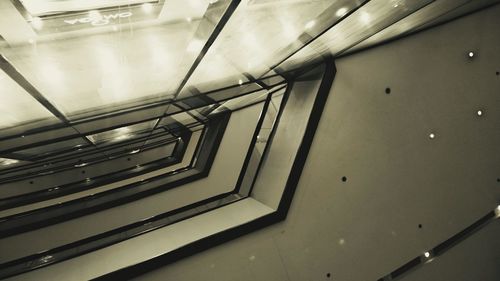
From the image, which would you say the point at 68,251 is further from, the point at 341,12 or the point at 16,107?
the point at 341,12

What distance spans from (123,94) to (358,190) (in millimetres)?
3527

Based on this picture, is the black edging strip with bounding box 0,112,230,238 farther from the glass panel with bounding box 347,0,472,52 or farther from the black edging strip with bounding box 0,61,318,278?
the glass panel with bounding box 347,0,472,52

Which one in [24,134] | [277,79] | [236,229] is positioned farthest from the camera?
[277,79]

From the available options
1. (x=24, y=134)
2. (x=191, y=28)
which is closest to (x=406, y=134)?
(x=191, y=28)

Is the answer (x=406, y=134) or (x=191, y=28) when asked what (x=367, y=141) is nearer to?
(x=406, y=134)

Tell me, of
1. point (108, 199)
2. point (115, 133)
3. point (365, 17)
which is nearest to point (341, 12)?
point (365, 17)

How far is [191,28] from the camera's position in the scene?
7.53 ft

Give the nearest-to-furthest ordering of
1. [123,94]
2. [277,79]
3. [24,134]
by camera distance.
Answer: [123,94] → [24,134] → [277,79]

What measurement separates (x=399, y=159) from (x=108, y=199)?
6.78 m

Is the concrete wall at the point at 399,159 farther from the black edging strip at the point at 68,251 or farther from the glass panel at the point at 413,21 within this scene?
the black edging strip at the point at 68,251

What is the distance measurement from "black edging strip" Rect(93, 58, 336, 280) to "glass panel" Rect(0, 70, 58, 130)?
200 cm

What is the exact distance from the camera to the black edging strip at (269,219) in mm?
3674

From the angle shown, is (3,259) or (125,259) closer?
(125,259)

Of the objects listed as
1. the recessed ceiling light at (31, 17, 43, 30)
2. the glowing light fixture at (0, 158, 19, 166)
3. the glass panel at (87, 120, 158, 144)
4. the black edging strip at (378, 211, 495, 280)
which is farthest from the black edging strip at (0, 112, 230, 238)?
the recessed ceiling light at (31, 17, 43, 30)
